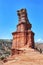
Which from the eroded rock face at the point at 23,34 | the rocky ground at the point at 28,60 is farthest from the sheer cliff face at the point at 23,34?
the rocky ground at the point at 28,60

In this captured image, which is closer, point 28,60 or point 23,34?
point 28,60

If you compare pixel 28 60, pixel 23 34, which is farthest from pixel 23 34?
pixel 28 60

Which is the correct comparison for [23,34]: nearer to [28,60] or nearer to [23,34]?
[23,34]

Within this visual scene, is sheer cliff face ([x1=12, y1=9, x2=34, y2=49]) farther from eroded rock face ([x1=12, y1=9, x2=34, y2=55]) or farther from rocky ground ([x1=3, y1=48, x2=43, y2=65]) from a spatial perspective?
rocky ground ([x1=3, y1=48, x2=43, y2=65])

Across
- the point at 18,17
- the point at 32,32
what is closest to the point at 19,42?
the point at 32,32

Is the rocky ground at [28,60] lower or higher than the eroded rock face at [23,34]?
lower

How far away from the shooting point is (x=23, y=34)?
47031 mm

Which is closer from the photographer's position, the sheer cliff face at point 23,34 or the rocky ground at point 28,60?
the rocky ground at point 28,60

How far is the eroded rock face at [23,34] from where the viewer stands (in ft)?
153

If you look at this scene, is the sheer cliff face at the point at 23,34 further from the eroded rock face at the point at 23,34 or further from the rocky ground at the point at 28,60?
the rocky ground at the point at 28,60

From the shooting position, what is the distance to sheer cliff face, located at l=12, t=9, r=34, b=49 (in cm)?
4669

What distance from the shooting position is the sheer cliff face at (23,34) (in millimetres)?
46688

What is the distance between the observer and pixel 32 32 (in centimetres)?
4638

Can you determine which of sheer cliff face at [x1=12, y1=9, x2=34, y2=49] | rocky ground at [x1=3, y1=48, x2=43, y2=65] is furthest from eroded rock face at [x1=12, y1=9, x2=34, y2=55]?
rocky ground at [x1=3, y1=48, x2=43, y2=65]
